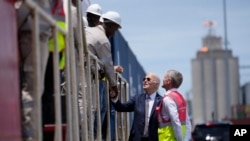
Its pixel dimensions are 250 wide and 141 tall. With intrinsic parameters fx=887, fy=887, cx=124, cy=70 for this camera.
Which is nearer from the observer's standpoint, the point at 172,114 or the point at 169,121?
the point at 172,114

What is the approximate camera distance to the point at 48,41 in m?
5.69

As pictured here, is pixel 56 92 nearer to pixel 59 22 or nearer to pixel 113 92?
pixel 59 22

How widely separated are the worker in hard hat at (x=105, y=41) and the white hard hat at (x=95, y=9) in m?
0.15

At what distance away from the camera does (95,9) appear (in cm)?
995

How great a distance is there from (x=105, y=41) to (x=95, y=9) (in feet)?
2.22

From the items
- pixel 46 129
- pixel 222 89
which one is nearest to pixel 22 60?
pixel 46 129

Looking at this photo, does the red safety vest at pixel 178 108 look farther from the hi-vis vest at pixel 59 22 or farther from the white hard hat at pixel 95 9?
the hi-vis vest at pixel 59 22

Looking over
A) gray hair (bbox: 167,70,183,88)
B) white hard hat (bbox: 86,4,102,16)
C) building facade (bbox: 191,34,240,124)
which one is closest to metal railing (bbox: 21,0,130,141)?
white hard hat (bbox: 86,4,102,16)

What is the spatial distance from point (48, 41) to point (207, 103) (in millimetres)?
176428

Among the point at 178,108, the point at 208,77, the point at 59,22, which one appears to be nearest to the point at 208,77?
the point at 208,77

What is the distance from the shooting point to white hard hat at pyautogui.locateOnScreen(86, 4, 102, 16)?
9.88m

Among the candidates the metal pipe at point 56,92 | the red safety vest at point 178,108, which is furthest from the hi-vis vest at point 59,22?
the red safety vest at point 178,108

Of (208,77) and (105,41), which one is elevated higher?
(208,77)

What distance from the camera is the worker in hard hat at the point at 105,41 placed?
9.37m
